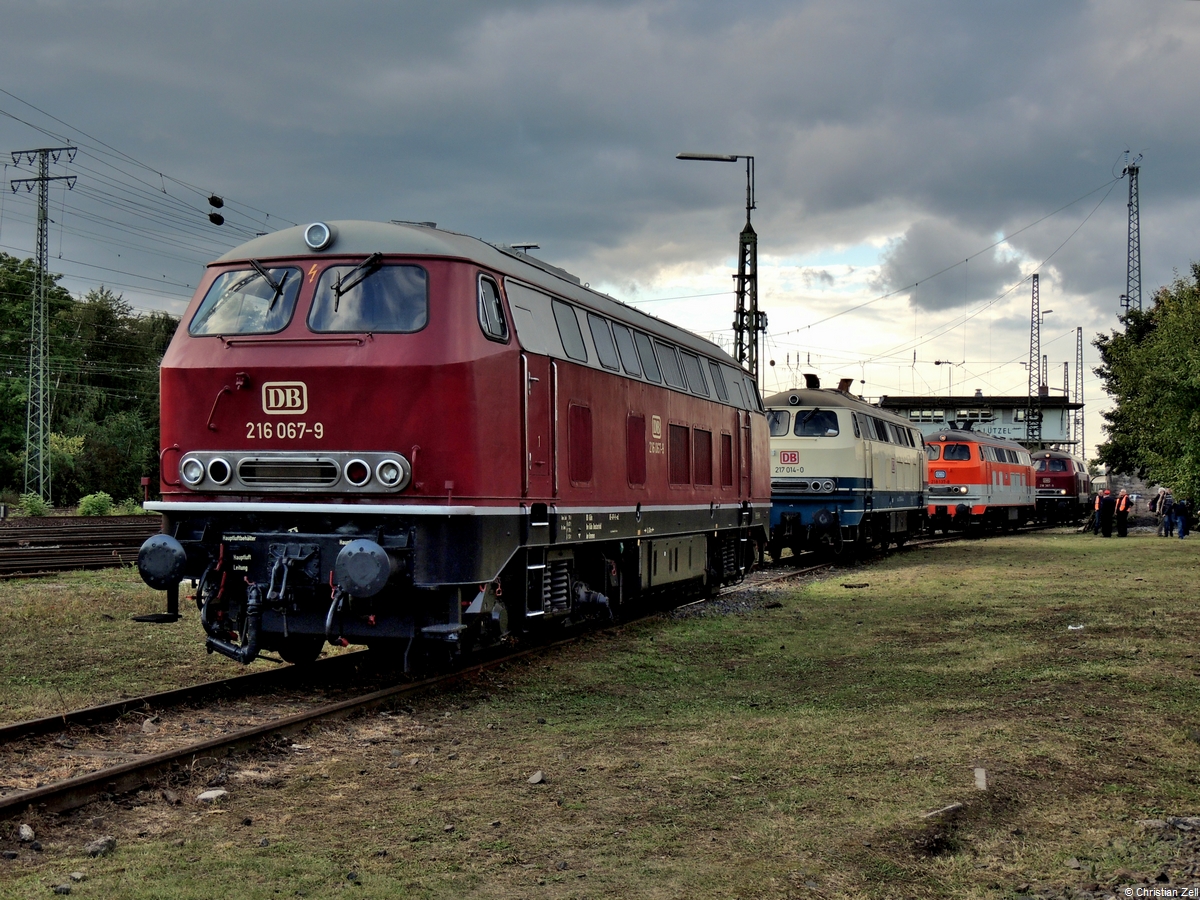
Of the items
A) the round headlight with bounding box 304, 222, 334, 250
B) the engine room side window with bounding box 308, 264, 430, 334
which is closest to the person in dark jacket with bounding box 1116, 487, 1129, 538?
the engine room side window with bounding box 308, 264, 430, 334

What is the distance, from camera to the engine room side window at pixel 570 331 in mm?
10805

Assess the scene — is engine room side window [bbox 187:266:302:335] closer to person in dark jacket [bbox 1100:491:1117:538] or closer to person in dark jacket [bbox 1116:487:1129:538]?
person in dark jacket [bbox 1100:491:1117:538]

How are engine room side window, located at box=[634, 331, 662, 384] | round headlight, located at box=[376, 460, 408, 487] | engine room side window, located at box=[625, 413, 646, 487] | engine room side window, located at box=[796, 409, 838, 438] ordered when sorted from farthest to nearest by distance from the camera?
engine room side window, located at box=[796, 409, 838, 438], engine room side window, located at box=[634, 331, 662, 384], engine room side window, located at box=[625, 413, 646, 487], round headlight, located at box=[376, 460, 408, 487]

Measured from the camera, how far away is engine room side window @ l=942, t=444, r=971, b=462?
36125mm

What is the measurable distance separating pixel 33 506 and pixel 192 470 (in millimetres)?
35891

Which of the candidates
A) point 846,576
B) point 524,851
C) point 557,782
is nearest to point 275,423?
point 557,782

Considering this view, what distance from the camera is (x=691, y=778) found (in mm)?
6699

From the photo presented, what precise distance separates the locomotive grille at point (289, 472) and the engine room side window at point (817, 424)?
52.8 feet

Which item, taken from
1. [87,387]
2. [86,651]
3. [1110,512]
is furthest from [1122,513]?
[87,387]

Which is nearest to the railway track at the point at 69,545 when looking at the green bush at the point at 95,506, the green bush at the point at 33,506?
the green bush at the point at 95,506

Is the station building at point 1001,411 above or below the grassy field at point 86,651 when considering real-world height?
above

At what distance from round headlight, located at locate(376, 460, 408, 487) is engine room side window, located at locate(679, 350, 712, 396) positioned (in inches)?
275

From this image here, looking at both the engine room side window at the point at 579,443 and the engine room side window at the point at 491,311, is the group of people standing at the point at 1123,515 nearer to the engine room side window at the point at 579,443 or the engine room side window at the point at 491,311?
the engine room side window at the point at 579,443

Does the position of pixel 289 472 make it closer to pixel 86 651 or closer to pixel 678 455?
pixel 86 651
